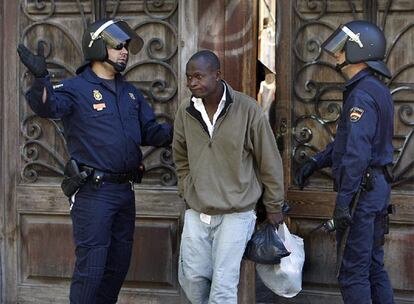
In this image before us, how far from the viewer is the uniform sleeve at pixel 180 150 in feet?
17.8

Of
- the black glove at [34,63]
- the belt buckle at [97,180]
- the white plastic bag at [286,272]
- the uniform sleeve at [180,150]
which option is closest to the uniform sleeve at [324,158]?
the white plastic bag at [286,272]

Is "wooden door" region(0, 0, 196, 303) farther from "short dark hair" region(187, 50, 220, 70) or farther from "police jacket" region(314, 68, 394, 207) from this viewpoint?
"police jacket" region(314, 68, 394, 207)

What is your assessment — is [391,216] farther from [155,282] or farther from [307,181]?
[155,282]

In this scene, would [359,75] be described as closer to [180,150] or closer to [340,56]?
[340,56]

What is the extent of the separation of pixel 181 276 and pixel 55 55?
78.2 inches

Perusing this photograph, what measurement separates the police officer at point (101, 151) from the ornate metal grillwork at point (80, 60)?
566 mm

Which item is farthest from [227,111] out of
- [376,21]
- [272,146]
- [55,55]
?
[55,55]

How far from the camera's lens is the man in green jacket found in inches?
205

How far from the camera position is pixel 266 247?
526cm

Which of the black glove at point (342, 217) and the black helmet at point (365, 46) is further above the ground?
the black helmet at point (365, 46)

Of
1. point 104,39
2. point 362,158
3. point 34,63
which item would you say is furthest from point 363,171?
point 34,63

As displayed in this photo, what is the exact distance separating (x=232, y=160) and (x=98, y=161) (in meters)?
0.85

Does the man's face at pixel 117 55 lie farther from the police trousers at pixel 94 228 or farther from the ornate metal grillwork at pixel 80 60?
the police trousers at pixel 94 228

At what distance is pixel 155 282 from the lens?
20.5 ft
